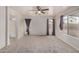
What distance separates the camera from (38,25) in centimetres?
1484

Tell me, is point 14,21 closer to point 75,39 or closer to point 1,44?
point 1,44

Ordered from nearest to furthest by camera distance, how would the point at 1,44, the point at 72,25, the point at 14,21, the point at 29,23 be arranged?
the point at 1,44
the point at 72,25
the point at 14,21
the point at 29,23

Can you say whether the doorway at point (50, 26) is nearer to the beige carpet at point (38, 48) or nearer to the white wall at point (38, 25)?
the white wall at point (38, 25)

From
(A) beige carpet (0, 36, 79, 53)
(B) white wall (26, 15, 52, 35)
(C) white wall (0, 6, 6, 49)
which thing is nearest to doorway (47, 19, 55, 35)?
(B) white wall (26, 15, 52, 35)

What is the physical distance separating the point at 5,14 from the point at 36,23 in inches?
318

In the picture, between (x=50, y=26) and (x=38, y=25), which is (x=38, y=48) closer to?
(x=38, y=25)

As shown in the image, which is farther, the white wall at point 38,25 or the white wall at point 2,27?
the white wall at point 38,25

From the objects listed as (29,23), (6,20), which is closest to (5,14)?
(6,20)

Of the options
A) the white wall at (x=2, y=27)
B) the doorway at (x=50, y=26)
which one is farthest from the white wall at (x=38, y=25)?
the white wall at (x=2, y=27)

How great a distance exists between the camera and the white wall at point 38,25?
48.2ft

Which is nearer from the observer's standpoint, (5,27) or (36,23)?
(5,27)

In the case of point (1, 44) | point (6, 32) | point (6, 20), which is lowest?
point (1, 44)

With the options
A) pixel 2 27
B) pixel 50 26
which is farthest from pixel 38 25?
pixel 2 27

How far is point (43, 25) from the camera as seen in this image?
48.3 ft
